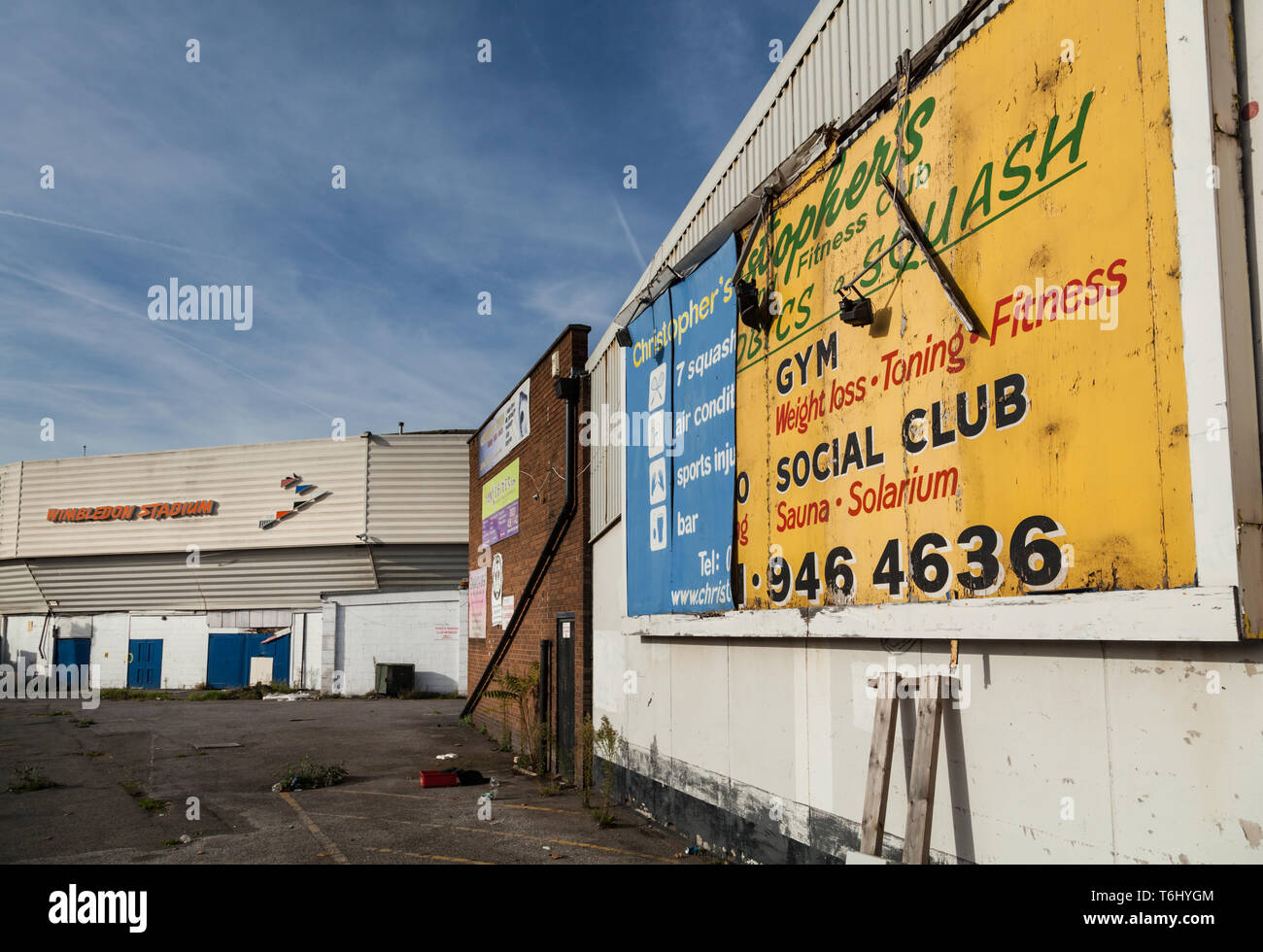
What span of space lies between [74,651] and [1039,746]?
46639 millimetres

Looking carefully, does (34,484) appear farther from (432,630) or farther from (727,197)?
(727,197)

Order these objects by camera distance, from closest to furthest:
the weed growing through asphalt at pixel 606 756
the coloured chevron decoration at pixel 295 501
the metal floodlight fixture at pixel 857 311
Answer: the metal floodlight fixture at pixel 857 311, the weed growing through asphalt at pixel 606 756, the coloured chevron decoration at pixel 295 501

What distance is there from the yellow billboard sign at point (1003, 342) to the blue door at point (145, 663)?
39.9m

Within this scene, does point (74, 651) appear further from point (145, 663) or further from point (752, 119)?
point (752, 119)

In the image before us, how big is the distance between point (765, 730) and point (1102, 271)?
4.89m

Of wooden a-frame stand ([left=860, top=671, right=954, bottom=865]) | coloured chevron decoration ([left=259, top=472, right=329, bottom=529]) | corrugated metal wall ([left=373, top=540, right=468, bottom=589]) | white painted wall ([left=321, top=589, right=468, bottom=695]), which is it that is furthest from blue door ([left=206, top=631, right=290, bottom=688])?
wooden a-frame stand ([left=860, top=671, right=954, bottom=865])

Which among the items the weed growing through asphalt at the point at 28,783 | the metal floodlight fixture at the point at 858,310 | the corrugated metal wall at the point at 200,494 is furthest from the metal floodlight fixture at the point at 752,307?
the corrugated metal wall at the point at 200,494

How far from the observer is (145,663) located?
40281 millimetres

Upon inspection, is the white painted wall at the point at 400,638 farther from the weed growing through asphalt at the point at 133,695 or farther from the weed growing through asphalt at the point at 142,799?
the weed growing through asphalt at the point at 142,799

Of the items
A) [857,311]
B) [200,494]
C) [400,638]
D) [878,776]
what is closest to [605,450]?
[857,311]

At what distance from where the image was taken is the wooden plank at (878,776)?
569 centimetres

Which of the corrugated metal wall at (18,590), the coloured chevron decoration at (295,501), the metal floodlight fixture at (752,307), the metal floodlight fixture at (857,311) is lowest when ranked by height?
the corrugated metal wall at (18,590)
